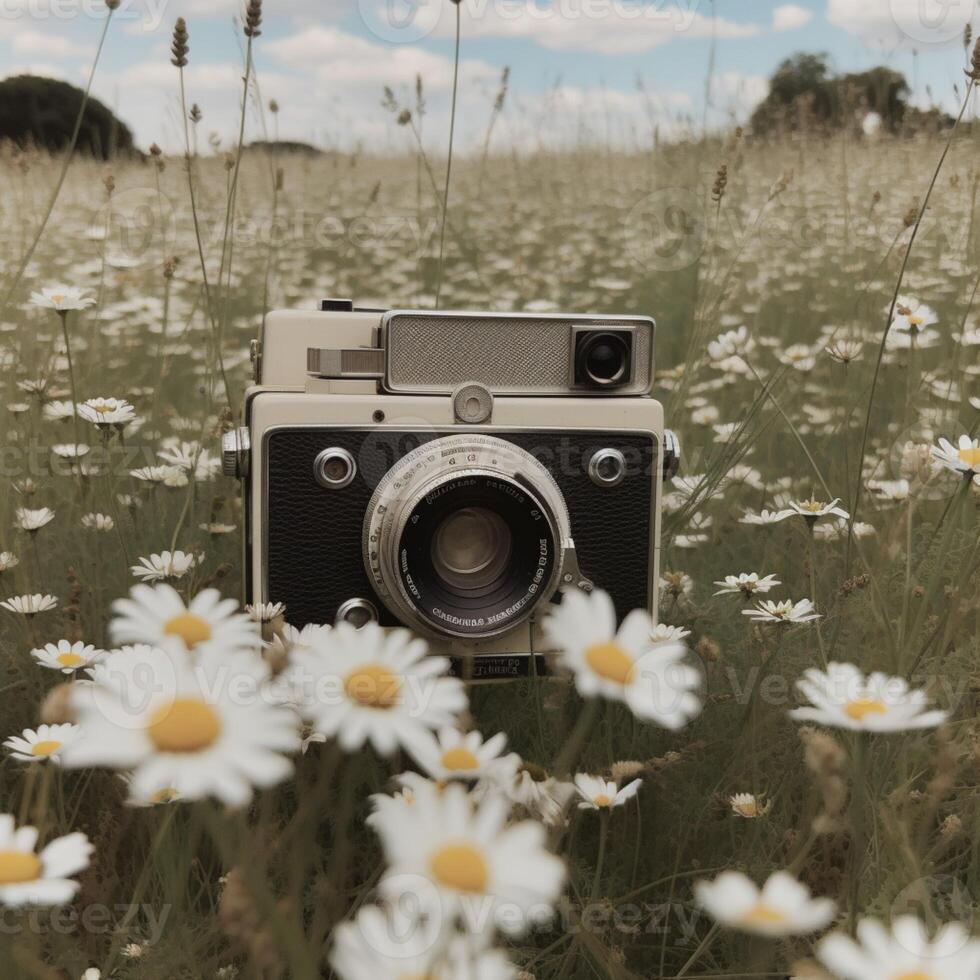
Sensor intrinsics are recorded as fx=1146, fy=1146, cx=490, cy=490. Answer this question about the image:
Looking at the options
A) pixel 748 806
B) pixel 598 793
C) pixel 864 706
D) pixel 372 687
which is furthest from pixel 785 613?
pixel 372 687

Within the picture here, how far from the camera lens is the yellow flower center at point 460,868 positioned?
2.00 feet

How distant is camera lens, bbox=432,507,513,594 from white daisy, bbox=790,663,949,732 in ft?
2.39

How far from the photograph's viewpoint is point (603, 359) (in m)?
1.77

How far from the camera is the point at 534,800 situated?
3.26ft

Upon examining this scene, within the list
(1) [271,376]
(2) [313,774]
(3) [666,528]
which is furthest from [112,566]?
(3) [666,528]

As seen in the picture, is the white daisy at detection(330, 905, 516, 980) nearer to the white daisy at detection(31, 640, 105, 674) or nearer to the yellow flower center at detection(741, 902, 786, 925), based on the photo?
the yellow flower center at detection(741, 902, 786, 925)

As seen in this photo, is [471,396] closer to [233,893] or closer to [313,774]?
[313,774]

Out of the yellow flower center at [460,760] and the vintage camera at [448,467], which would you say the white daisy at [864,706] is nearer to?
the yellow flower center at [460,760]

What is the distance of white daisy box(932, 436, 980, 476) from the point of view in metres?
1.37

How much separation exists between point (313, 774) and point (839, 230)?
11.4 feet

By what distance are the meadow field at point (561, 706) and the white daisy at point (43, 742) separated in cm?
1

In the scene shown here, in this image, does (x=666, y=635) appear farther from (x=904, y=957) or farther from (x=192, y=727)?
(x=192, y=727)

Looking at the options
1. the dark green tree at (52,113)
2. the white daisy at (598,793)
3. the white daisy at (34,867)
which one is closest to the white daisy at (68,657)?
the white daisy at (34,867)

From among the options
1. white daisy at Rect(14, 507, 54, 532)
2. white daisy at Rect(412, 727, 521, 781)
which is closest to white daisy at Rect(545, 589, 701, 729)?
white daisy at Rect(412, 727, 521, 781)
